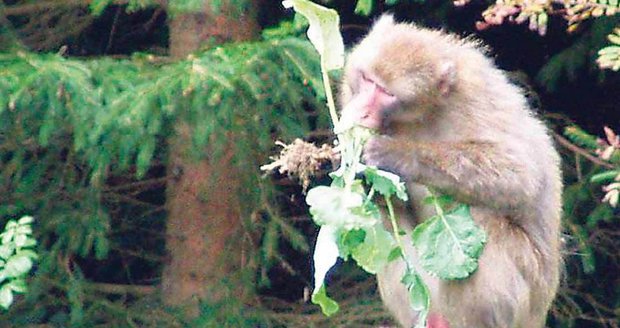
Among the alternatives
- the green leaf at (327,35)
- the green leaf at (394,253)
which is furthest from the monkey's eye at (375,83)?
the green leaf at (394,253)

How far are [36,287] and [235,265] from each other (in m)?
1.10

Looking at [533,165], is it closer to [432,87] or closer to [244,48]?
[432,87]

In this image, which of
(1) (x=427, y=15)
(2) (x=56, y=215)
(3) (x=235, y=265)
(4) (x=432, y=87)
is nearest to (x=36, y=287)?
(2) (x=56, y=215)

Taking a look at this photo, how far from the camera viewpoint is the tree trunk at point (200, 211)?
813 centimetres

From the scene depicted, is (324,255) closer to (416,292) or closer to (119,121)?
(416,292)

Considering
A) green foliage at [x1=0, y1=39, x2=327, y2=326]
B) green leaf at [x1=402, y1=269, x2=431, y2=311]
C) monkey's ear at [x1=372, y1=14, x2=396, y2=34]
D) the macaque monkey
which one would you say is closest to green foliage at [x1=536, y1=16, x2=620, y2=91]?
green foliage at [x1=0, y1=39, x2=327, y2=326]

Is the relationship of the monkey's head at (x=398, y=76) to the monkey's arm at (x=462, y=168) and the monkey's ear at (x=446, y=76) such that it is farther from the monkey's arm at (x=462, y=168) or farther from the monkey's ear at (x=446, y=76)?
the monkey's arm at (x=462, y=168)

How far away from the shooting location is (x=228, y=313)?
26.5ft

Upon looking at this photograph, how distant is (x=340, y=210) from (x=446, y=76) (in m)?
1.11

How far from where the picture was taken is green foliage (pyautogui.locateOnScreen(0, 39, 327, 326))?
718 centimetres

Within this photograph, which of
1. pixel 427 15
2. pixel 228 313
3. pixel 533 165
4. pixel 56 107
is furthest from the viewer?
pixel 427 15

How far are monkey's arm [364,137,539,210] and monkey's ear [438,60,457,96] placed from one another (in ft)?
0.93

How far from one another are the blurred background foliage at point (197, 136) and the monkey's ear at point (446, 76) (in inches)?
23.2

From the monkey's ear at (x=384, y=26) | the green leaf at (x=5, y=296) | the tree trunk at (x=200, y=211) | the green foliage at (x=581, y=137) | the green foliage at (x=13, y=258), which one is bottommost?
the tree trunk at (x=200, y=211)
